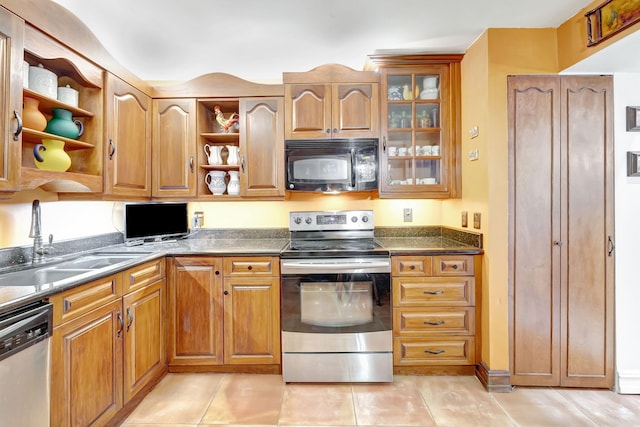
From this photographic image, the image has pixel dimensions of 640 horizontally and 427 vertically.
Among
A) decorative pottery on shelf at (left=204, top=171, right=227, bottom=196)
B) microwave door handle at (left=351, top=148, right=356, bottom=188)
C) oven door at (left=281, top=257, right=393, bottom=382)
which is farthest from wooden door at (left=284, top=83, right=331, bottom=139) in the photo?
oven door at (left=281, top=257, right=393, bottom=382)

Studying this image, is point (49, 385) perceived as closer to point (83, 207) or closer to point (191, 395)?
point (191, 395)

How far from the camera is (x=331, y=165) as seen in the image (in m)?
2.51

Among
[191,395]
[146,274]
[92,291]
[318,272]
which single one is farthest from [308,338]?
[92,291]

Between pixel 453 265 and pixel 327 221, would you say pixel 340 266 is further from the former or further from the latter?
pixel 453 265

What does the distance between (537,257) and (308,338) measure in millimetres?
1667

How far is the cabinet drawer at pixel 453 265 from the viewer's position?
2.20 m

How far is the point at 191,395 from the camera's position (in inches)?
79.9

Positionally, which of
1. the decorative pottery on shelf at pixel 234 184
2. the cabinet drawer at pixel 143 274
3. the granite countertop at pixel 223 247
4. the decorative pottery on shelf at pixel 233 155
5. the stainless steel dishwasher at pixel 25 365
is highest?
the decorative pottery on shelf at pixel 233 155

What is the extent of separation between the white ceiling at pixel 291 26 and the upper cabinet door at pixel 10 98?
1.96ft

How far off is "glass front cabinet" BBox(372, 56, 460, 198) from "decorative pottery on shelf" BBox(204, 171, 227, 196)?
1.37 meters

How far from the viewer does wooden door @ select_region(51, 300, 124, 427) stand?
1340mm

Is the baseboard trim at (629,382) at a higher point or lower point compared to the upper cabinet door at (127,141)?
lower

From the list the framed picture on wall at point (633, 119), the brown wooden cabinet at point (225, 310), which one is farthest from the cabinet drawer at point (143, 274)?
the framed picture on wall at point (633, 119)

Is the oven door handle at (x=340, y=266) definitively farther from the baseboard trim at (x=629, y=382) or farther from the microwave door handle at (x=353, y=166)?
the baseboard trim at (x=629, y=382)
